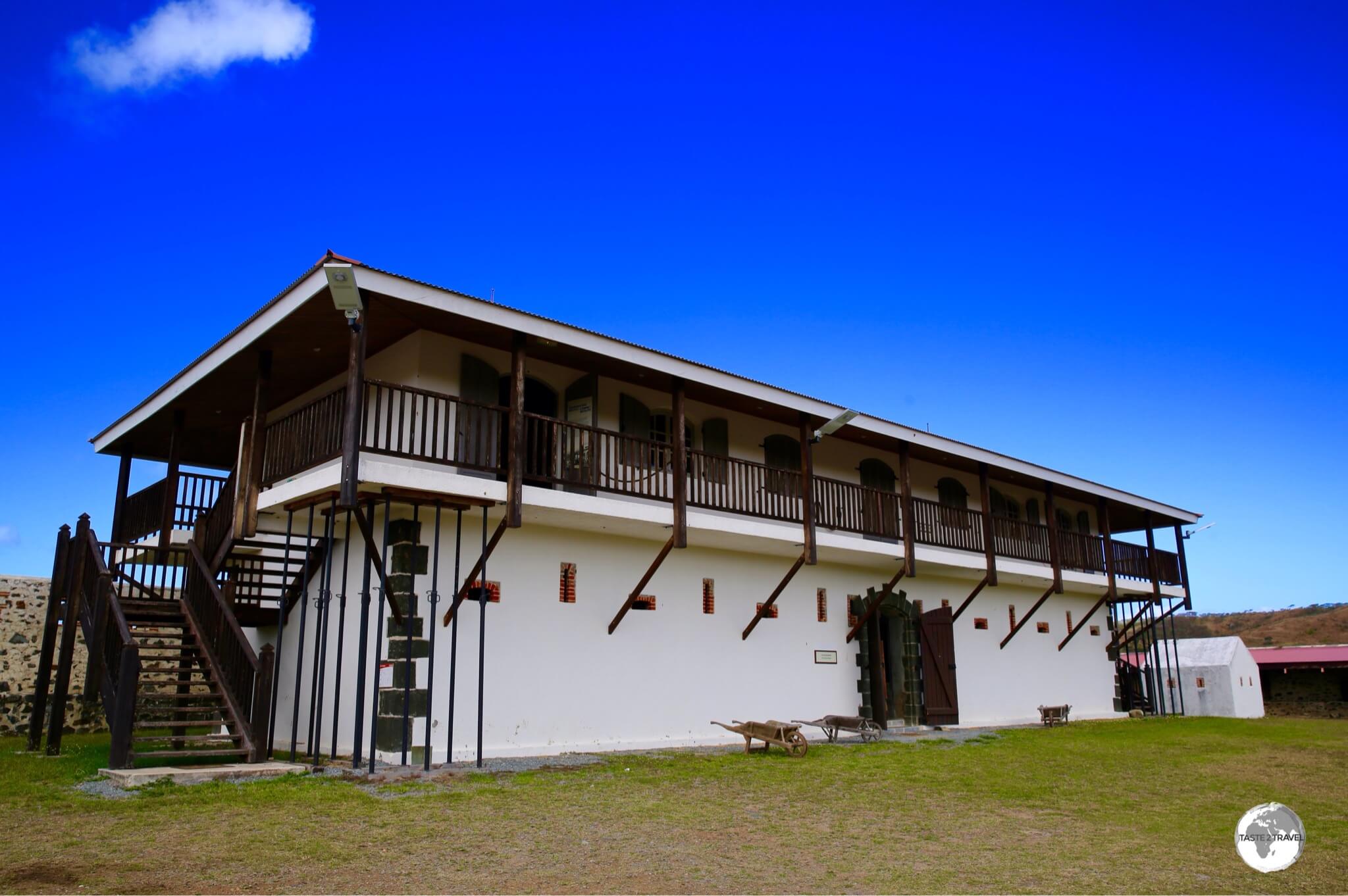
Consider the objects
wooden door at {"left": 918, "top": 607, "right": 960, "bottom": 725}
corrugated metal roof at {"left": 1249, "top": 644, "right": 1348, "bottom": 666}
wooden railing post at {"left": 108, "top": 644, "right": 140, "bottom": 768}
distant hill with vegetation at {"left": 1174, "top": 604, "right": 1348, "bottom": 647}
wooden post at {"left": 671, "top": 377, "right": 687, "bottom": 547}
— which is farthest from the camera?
distant hill with vegetation at {"left": 1174, "top": 604, "right": 1348, "bottom": 647}

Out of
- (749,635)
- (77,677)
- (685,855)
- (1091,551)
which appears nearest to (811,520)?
(749,635)

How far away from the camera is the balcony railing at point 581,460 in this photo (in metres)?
11.8

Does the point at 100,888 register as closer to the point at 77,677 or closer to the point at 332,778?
the point at 332,778

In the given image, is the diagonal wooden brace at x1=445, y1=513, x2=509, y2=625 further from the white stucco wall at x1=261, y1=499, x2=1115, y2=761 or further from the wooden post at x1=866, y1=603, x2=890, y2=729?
the wooden post at x1=866, y1=603, x2=890, y2=729

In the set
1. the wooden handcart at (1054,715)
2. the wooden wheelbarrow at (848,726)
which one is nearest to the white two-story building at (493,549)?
the wooden wheelbarrow at (848,726)

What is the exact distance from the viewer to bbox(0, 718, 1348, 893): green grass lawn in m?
6.60

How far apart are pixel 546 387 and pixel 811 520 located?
Answer: 4776mm

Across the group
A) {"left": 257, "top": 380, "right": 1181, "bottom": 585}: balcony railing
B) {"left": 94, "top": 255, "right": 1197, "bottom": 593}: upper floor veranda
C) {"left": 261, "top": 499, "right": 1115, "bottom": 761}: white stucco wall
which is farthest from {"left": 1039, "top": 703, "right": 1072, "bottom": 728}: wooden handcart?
{"left": 261, "top": 499, "right": 1115, "bottom": 761}: white stucco wall

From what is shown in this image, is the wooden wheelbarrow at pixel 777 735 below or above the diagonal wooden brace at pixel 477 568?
below

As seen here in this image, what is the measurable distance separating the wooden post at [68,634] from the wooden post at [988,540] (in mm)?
15541

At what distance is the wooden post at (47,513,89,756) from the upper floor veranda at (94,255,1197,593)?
154 cm

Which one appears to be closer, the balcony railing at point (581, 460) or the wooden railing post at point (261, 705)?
the wooden railing post at point (261, 705)

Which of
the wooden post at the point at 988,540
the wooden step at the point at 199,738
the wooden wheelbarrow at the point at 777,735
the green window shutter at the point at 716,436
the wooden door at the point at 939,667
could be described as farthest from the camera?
the wooden post at the point at 988,540

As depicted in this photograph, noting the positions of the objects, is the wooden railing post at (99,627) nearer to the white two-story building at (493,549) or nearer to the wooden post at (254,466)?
the white two-story building at (493,549)
